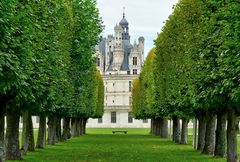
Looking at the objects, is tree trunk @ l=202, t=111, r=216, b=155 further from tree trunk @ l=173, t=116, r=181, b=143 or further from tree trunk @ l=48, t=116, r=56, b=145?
tree trunk @ l=173, t=116, r=181, b=143

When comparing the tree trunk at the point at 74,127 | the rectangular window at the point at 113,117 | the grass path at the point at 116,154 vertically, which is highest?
the rectangular window at the point at 113,117

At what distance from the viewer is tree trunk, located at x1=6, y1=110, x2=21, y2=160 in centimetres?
3644

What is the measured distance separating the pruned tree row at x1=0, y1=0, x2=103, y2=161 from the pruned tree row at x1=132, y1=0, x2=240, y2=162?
702 cm

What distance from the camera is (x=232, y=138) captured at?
33281mm

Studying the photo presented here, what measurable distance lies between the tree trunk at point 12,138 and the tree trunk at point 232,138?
11.2m

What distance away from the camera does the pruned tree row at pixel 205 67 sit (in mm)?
24828

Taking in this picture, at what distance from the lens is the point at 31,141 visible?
151 ft

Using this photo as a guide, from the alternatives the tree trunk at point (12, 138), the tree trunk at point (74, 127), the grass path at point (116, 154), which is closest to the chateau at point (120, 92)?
the tree trunk at point (74, 127)

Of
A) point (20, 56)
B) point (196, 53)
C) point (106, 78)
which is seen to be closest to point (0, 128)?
point (20, 56)

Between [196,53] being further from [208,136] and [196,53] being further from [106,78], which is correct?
[106,78]

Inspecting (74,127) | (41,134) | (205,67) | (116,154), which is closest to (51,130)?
(41,134)

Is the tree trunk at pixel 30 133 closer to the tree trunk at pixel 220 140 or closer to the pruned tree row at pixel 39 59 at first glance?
the pruned tree row at pixel 39 59

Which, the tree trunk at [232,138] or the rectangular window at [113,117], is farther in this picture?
the rectangular window at [113,117]

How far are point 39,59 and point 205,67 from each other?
763 cm
